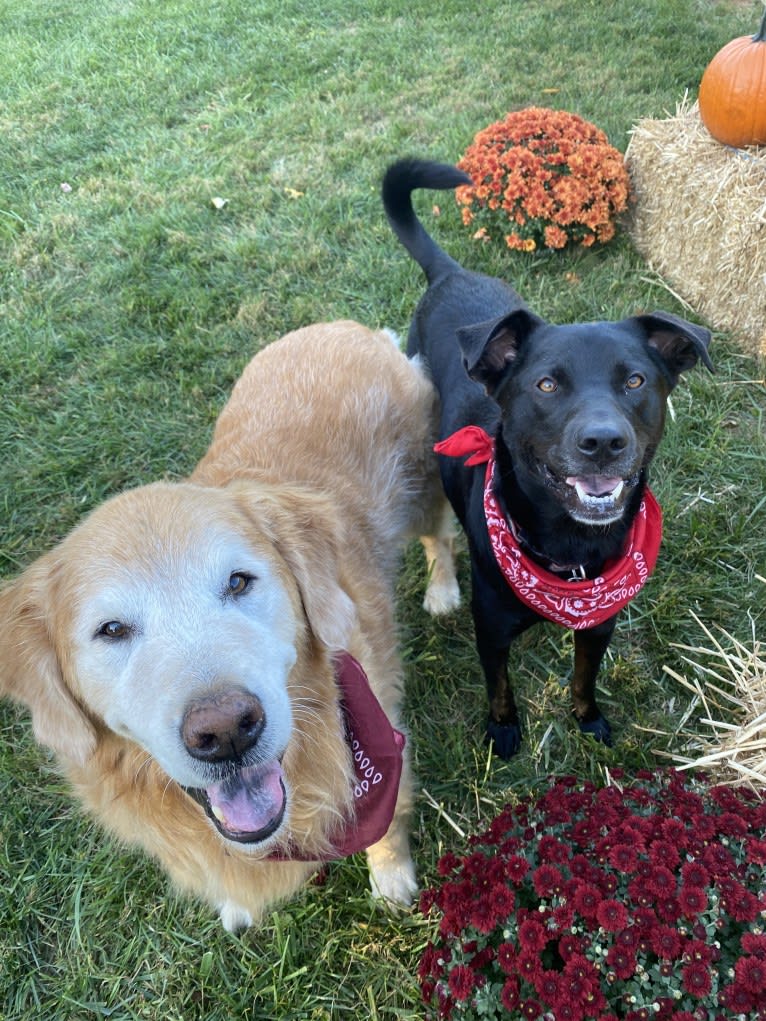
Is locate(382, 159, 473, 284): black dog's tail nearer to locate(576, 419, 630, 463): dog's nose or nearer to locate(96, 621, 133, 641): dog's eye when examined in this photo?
locate(576, 419, 630, 463): dog's nose

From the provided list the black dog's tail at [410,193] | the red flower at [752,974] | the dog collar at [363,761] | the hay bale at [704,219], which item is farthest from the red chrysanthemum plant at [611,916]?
the hay bale at [704,219]

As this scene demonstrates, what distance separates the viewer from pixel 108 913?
254 cm

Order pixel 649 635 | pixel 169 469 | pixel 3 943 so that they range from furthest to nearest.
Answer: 1. pixel 169 469
2. pixel 649 635
3. pixel 3 943

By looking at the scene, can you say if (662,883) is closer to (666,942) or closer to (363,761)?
(666,942)

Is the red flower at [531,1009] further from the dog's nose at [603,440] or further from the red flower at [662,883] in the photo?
the dog's nose at [603,440]

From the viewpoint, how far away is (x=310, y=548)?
6.60 ft

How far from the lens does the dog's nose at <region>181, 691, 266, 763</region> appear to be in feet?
4.72

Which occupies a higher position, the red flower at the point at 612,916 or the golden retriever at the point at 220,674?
the golden retriever at the point at 220,674

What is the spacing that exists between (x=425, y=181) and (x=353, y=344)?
965 millimetres

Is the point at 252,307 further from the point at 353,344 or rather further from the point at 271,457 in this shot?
the point at 271,457

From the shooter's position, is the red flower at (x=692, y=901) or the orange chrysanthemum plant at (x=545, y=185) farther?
the orange chrysanthemum plant at (x=545, y=185)

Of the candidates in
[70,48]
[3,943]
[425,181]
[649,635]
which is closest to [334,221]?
[425,181]

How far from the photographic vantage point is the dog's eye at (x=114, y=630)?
1.67 metres

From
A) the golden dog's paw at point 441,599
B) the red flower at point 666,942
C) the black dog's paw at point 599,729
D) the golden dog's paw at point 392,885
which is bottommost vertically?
the black dog's paw at point 599,729
